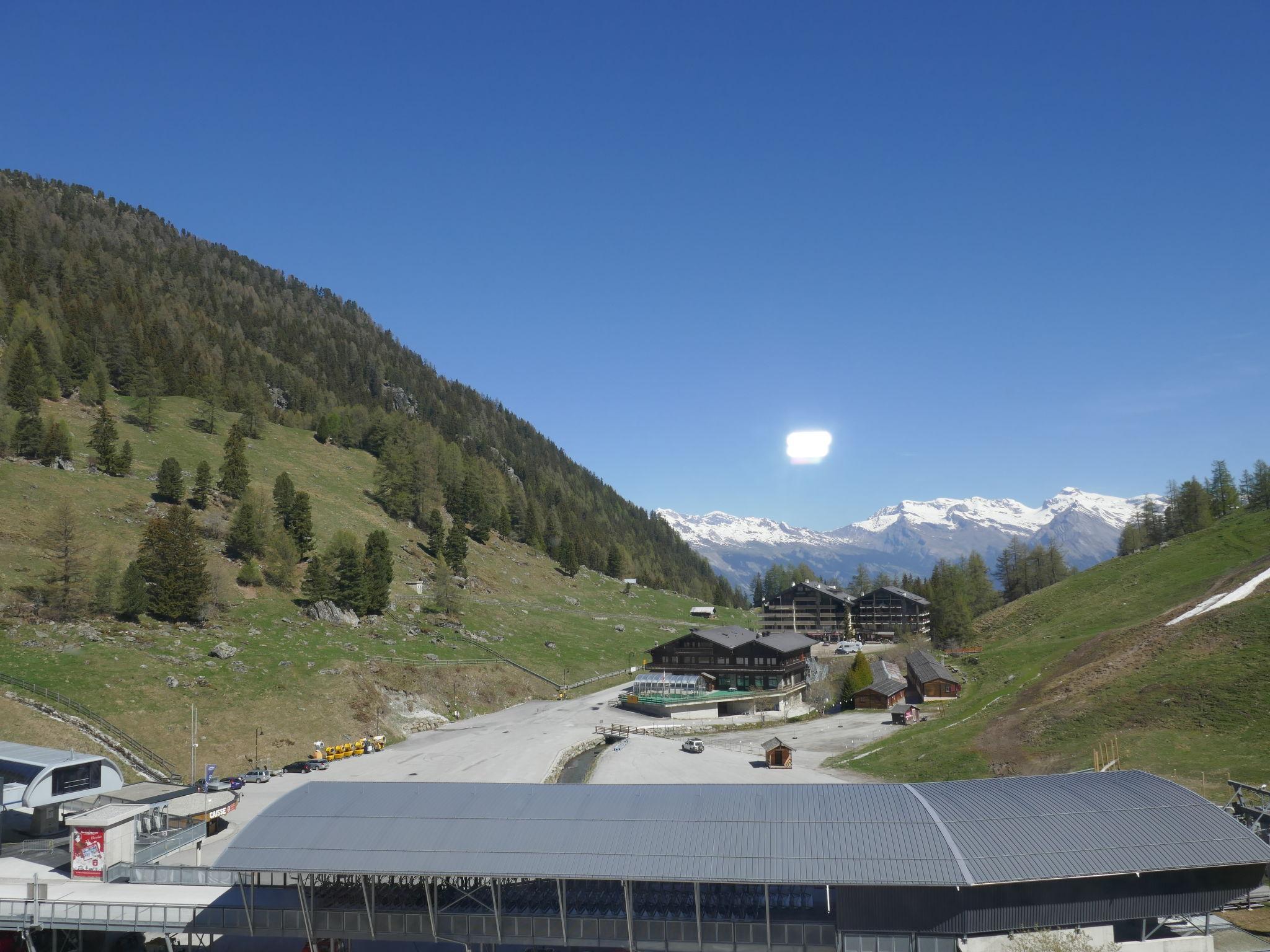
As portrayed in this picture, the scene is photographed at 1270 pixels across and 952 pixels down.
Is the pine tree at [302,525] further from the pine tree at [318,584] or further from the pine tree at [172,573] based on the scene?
the pine tree at [172,573]

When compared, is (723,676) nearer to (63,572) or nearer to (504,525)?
(63,572)

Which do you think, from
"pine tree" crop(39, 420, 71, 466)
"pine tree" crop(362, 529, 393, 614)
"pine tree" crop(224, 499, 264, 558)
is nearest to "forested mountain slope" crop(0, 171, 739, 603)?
"pine tree" crop(39, 420, 71, 466)

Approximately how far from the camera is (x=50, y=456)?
93438 mm

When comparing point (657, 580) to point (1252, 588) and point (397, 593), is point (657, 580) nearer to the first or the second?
point (397, 593)

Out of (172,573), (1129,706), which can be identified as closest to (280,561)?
(172,573)

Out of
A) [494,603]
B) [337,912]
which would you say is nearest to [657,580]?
[494,603]

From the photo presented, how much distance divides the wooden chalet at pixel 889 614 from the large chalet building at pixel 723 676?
Result: 5191 cm

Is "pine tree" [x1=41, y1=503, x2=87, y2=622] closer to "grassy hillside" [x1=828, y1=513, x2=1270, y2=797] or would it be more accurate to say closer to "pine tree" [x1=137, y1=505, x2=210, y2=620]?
"pine tree" [x1=137, y1=505, x2=210, y2=620]

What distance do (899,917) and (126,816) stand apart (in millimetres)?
34864

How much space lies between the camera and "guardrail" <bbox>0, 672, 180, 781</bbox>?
53.0m

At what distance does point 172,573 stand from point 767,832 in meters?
68.8

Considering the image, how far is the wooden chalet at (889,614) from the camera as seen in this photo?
146 metres

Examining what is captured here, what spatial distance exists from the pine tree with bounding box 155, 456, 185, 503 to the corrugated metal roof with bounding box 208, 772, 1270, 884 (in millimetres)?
80001

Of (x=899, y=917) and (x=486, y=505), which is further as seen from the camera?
(x=486, y=505)
